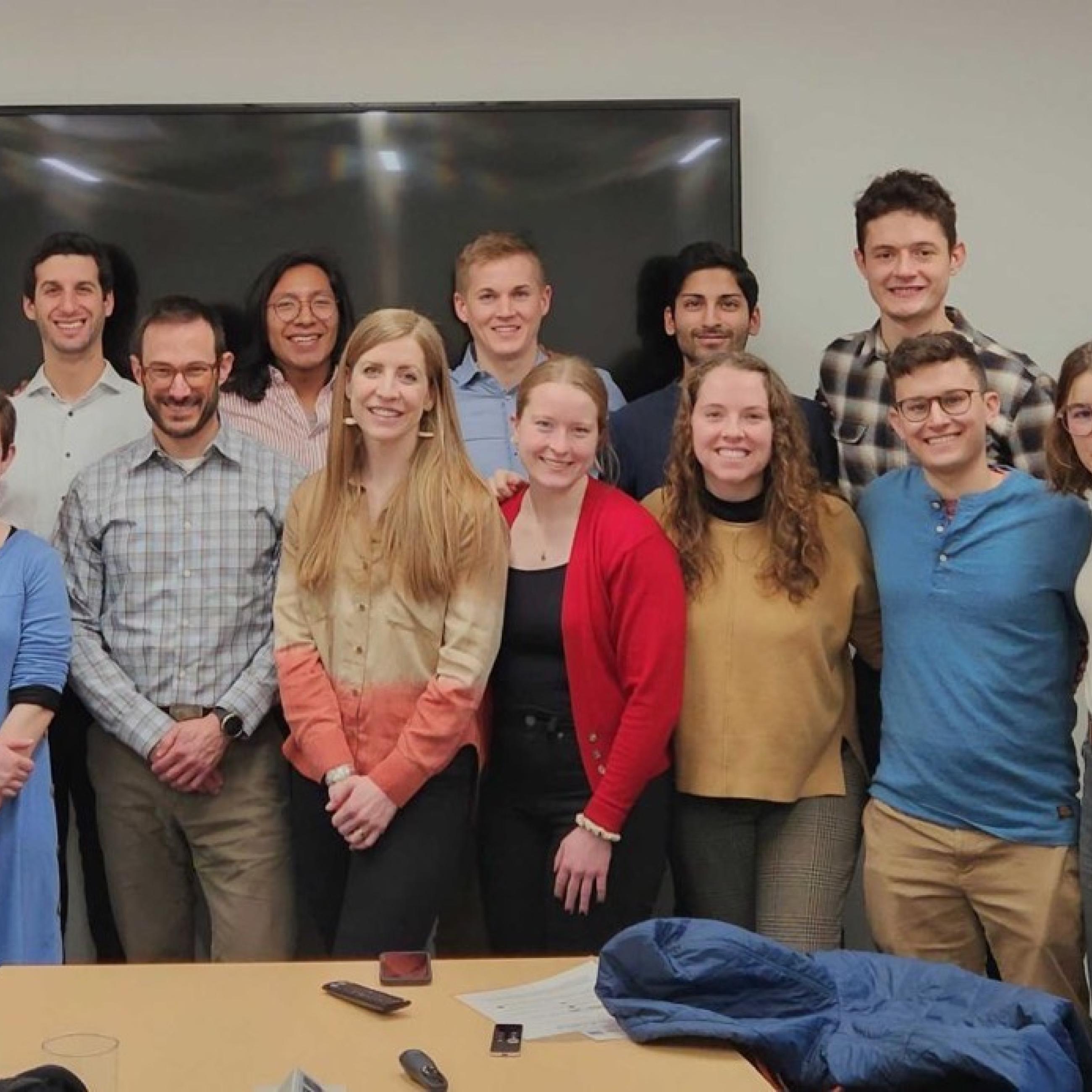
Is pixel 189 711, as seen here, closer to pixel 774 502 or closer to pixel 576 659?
pixel 576 659

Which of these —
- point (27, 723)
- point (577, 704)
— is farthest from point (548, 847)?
point (27, 723)

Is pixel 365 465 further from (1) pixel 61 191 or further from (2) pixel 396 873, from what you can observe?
(1) pixel 61 191

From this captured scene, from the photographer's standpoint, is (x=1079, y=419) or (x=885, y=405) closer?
(x=1079, y=419)

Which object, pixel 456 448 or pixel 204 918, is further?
pixel 204 918

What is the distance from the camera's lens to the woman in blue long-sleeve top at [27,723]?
3.08 m

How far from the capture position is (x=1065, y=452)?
2.74 m

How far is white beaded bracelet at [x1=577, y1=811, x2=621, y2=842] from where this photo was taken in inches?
112

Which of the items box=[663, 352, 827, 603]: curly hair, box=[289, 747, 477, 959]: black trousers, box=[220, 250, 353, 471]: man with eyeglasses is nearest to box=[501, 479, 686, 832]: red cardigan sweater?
box=[663, 352, 827, 603]: curly hair

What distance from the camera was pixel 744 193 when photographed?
157 inches

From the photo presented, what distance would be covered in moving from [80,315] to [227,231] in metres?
0.43

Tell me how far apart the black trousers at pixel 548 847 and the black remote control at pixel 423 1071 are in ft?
3.71

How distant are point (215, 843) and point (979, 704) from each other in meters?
1.64

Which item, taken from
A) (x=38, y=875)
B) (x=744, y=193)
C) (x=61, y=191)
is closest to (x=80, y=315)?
(x=61, y=191)

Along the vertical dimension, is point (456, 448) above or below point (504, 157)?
below
